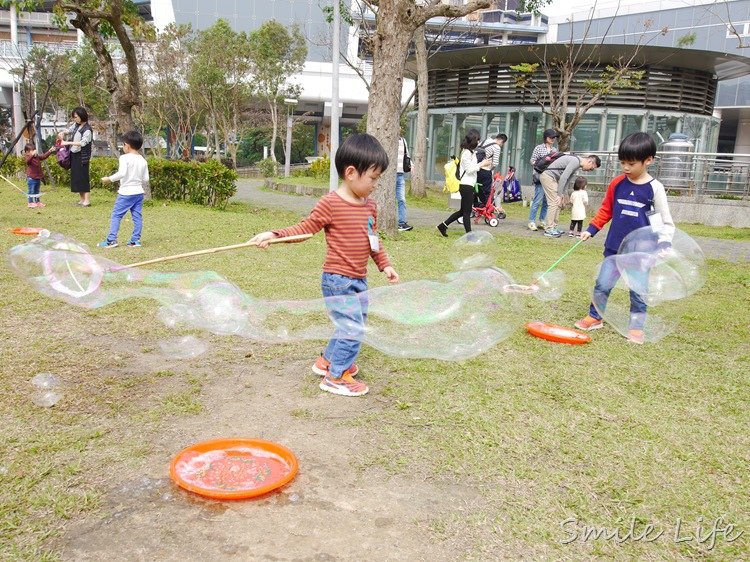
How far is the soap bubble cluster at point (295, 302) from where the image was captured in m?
4.04

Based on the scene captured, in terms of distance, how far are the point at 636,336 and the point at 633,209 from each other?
1.09 metres

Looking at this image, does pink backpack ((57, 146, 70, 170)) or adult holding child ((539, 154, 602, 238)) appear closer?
adult holding child ((539, 154, 602, 238))

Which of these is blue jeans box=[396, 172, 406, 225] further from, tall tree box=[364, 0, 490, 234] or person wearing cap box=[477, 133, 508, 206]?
person wearing cap box=[477, 133, 508, 206]

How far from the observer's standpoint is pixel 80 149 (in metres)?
13.1

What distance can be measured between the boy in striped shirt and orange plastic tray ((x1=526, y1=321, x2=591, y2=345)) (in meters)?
2.00

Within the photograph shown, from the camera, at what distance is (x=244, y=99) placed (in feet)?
121

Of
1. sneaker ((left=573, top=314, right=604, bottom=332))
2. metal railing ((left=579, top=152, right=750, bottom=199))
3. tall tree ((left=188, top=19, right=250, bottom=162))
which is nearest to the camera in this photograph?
sneaker ((left=573, top=314, right=604, bottom=332))

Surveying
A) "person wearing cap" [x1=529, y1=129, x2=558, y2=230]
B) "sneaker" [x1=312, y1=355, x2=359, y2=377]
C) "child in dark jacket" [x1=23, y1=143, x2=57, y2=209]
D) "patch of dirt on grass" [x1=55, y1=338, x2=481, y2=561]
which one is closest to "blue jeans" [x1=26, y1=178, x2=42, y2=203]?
"child in dark jacket" [x1=23, y1=143, x2=57, y2=209]

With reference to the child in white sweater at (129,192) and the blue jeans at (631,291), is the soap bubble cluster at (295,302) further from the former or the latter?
the child in white sweater at (129,192)

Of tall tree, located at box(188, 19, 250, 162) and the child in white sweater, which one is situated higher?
tall tree, located at box(188, 19, 250, 162)

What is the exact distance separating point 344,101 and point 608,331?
48.0 metres

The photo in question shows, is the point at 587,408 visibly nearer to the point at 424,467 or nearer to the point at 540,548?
the point at 424,467

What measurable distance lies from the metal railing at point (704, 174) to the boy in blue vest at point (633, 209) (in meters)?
11.4

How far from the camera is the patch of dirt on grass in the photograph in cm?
261
